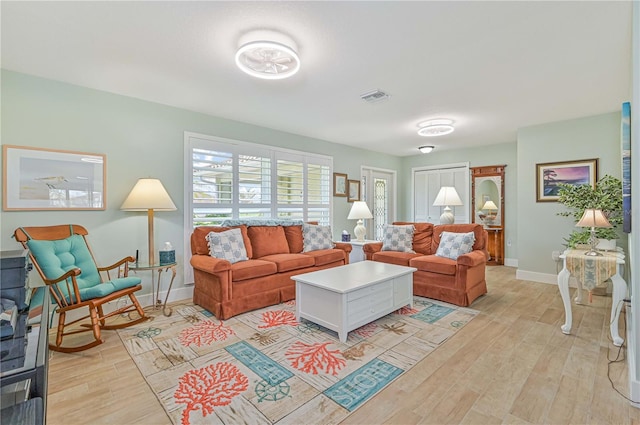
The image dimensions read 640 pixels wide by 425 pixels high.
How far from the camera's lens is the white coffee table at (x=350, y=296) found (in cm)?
263

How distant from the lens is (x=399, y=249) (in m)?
4.43

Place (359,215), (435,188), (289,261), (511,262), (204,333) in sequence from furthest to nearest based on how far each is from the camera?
1. (435,188)
2. (511,262)
3. (359,215)
4. (289,261)
5. (204,333)

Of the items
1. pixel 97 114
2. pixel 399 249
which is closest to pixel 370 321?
pixel 399 249

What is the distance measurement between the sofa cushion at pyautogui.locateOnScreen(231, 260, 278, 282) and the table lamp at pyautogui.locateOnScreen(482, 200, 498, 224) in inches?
190

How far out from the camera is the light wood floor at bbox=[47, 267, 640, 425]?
66.7 inches

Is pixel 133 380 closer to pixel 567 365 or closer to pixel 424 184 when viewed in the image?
pixel 567 365

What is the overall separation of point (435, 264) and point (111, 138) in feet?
13.4

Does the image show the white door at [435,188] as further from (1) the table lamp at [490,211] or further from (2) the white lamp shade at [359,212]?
(2) the white lamp shade at [359,212]

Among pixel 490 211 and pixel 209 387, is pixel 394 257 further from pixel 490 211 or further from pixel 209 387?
pixel 490 211

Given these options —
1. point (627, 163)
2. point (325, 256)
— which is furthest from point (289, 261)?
point (627, 163)

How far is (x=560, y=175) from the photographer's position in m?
4.47

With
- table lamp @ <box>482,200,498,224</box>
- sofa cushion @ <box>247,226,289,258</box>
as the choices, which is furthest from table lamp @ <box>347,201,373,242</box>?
table lamp @ <box>482,200,498,224</box>

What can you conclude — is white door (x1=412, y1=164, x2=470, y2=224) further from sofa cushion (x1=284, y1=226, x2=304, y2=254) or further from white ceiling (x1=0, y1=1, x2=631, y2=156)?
sofa cushion (x1=284, y1=226, x2=304, y2=254)

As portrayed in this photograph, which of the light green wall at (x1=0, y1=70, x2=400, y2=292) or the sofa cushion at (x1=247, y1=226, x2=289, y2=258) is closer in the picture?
the light green wall at (x1=0, y1=70, x2=400, y2=292)
